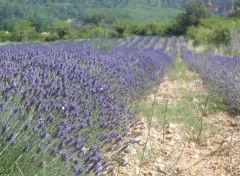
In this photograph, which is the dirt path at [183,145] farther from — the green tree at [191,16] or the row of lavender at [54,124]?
the green tree at [191,16]

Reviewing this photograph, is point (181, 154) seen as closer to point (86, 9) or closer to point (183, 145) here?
point (183, 145)

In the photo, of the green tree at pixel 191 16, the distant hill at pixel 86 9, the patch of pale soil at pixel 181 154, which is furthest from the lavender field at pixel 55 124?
the distant hill at pixel 86 9

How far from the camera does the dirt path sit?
8.70 feet

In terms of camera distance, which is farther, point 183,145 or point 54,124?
point 183,145

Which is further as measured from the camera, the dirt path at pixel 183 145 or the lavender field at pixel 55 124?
the dirt path at pixel 183 145

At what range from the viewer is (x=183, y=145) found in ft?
10.8

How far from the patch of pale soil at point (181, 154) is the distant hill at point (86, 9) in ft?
210

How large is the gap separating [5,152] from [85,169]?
1.38ft

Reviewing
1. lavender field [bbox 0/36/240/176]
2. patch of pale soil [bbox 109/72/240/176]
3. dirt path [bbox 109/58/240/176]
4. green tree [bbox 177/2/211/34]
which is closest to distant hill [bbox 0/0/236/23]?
green tree [bbox 177/2/211/34]

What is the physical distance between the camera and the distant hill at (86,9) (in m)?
91.1

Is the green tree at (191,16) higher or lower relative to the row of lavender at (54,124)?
lower

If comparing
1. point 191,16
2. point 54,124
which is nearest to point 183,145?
point 54,124

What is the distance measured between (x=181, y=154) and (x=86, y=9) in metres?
114

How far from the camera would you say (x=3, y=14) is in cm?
8650
